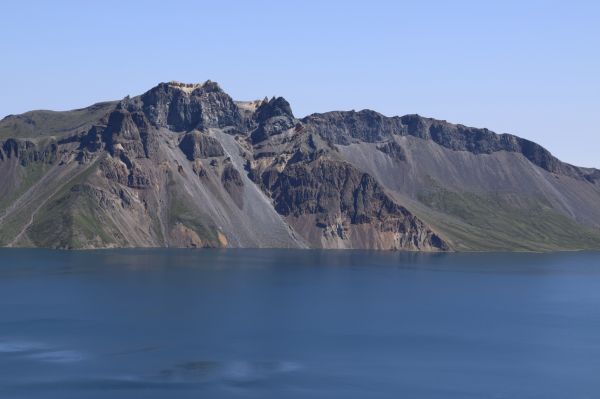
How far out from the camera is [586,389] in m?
144

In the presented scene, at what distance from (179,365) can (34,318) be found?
5785 centimetres

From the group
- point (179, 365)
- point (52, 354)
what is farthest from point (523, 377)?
point (52, 354)

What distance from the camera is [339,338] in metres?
182

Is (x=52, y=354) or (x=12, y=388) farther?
(x=52, y=354)

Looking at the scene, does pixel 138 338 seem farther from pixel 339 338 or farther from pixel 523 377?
pixel 523 377

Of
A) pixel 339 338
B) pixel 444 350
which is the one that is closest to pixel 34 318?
pixel 339 338

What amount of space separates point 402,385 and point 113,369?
4426 cm

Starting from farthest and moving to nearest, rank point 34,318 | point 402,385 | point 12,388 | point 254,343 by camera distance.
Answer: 1. point 34,318
2. point 254,343
3. point 402,385
4. point 12,388

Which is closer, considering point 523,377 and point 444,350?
point 523,377

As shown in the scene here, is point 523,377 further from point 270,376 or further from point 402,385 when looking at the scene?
point 270,376

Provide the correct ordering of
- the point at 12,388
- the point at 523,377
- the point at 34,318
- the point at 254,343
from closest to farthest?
the point at 12,388 < the point at 523,377 < the point at 254,343 < the point at 34,318

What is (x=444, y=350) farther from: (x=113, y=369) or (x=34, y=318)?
(x=34, y=318)

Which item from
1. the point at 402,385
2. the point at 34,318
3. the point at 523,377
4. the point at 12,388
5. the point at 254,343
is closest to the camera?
the point at 12,388

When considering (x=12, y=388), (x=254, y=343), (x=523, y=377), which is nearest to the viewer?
(x=12, y=388)
